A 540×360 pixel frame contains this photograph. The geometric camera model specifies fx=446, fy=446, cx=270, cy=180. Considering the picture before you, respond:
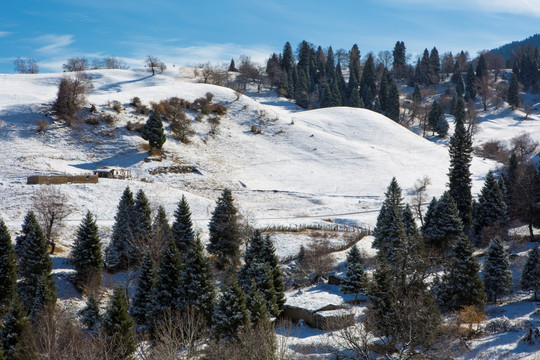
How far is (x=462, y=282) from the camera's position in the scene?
30672mm

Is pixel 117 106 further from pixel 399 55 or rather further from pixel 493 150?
pixel 399 55

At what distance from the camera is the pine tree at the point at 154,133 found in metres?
65.3

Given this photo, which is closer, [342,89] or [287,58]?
[342,89]

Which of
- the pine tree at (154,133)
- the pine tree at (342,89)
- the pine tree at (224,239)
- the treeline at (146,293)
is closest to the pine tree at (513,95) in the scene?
the pine tree at (342,89)

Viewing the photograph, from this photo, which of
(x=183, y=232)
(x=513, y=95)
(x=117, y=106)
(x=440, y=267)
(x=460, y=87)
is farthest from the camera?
(x=460, y=87)

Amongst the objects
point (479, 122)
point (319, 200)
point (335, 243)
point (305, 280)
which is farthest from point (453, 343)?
point (479, 122)

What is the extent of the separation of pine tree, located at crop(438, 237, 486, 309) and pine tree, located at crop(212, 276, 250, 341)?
610 inches

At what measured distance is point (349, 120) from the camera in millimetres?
94312

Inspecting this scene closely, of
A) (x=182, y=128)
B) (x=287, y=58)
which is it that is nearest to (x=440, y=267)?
(x=182, y=128)

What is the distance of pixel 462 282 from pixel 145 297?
21342 millimetres

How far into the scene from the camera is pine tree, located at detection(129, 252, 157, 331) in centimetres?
2806

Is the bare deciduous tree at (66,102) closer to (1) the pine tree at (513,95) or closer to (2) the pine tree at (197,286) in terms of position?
(2) the pine tree at (197,286)

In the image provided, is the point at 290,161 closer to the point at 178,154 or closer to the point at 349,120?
the point at 178,154

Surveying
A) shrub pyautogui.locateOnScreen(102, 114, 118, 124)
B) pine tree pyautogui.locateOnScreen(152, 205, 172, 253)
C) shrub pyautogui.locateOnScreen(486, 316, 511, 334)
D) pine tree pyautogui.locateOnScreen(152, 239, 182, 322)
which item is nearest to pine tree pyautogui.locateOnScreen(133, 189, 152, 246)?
pine tree pyautogui.locateOnScreen(152, 205, 172, 253)
